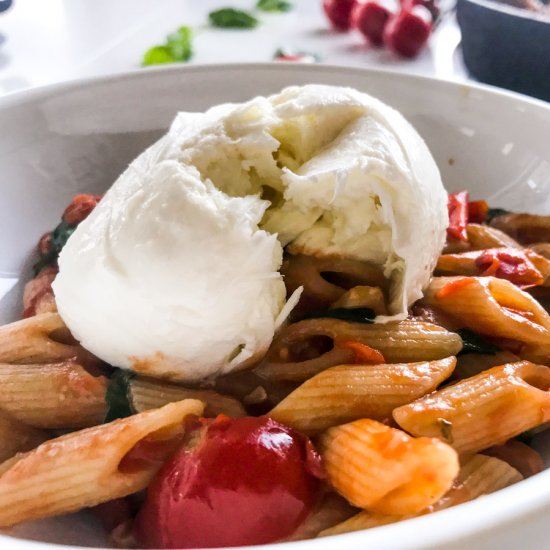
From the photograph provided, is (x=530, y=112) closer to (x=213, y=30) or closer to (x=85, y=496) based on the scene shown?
(x=85, y=496)

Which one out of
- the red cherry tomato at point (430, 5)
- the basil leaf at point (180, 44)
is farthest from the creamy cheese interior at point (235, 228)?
the red cherry tomato at point (430, 5)

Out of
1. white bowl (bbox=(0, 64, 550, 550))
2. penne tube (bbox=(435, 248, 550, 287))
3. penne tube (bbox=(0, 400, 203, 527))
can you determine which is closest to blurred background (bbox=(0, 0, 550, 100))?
white bowl (bbox=(0, 64, 550, 550))

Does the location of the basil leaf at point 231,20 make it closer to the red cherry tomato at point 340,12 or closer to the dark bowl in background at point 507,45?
the red cherry tomato at point 340,12

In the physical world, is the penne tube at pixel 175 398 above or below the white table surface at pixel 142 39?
above

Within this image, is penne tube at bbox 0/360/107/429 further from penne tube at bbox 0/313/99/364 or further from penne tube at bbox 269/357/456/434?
penne tube at bbox 269/357/456/434

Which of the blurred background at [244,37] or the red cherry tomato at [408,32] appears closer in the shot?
the blurred background at [244,37]

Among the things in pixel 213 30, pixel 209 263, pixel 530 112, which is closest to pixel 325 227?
pixel 209 263
